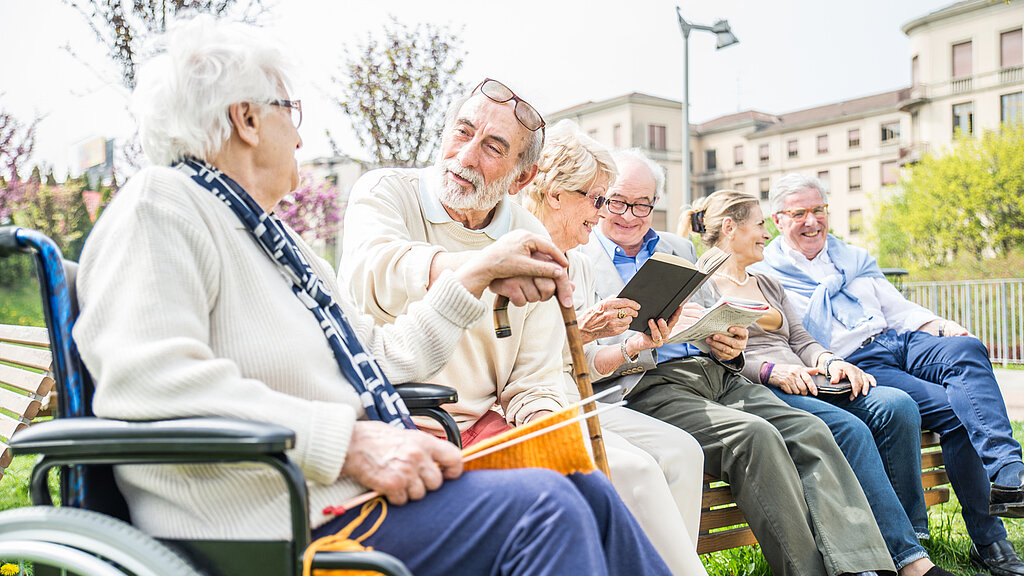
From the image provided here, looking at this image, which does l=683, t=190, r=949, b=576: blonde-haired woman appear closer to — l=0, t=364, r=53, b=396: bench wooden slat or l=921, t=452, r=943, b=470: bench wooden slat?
l=921, t=452, r=943, b=470: bench wooden slat

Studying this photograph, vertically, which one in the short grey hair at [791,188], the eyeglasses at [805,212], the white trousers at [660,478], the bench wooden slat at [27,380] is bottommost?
the white trousers at [660,478]

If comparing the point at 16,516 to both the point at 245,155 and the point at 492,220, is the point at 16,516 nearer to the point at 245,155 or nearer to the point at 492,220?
the point at 245,155

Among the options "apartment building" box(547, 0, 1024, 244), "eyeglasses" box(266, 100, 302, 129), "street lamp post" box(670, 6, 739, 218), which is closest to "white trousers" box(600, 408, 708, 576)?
"eyeglasses" box(266, 100, 302, 129)

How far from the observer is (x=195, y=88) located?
1592 millimetres

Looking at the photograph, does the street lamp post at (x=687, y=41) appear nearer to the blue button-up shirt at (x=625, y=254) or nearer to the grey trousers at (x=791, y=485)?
the blue button-up shirt at (x=625, y=254)

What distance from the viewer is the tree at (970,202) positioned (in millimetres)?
26422

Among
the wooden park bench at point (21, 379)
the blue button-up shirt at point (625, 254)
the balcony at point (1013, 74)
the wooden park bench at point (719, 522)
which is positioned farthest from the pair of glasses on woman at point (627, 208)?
the balcony at point (1013, 74)

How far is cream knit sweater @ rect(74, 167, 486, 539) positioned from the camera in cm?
131

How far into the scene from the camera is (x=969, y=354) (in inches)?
138

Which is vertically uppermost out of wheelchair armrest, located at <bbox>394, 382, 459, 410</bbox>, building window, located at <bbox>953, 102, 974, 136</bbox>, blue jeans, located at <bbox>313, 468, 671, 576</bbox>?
building window, located at <bbox>953, 102, 974, 136</bbox>

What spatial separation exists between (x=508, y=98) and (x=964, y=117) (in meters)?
38.2

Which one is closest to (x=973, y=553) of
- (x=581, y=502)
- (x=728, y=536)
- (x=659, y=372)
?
(x=728, y=536)

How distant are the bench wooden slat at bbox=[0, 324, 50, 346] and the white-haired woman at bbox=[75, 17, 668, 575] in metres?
1.74

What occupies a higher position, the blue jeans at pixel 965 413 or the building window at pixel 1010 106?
the building window at pixel 1010 106
